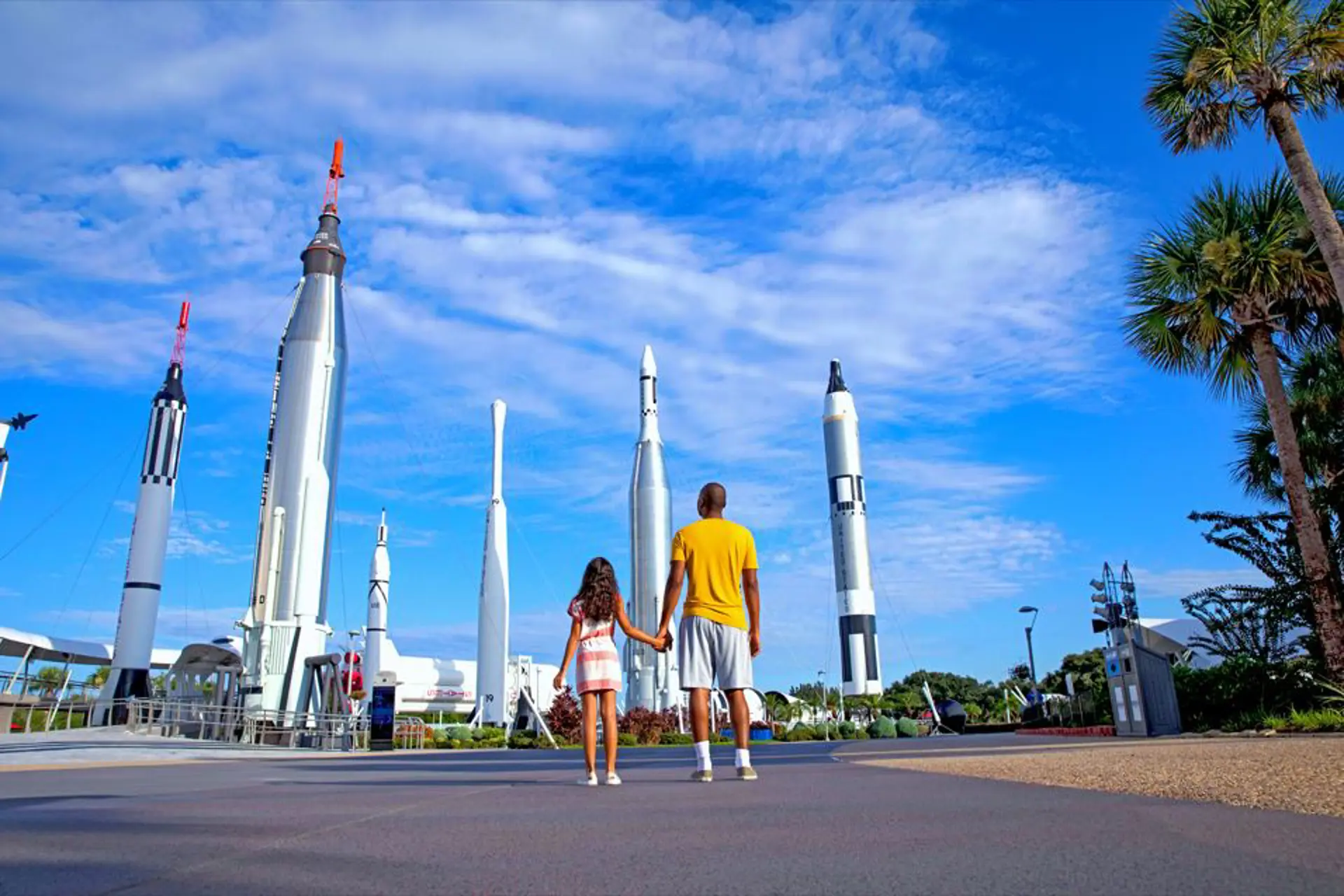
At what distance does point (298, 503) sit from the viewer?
104 ft

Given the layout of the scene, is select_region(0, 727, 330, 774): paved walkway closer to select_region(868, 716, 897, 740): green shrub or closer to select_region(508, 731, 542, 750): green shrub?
select_region(508, 731, 542, 750): green shrub

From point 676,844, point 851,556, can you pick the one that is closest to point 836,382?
point 851,556

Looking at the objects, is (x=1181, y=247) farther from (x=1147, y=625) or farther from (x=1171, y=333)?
(x=1147, y=625)

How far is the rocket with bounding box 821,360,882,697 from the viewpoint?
46.4m

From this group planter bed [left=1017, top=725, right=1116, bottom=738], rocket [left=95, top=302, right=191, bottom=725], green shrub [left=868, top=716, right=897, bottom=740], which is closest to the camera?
planter bed [left=1017, top=725, right=1116, bottom=738]

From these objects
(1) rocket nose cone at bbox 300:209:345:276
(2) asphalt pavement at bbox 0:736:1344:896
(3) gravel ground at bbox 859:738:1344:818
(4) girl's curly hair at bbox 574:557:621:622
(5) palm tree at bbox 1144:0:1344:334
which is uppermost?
(1) rocket nose cone at bbox 300:209:345:276

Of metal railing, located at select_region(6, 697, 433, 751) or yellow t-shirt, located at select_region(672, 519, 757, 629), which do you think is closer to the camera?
yellow t-shirt, located at select_region(672, 519, 757, 629)

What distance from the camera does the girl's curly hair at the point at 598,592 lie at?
247 inches

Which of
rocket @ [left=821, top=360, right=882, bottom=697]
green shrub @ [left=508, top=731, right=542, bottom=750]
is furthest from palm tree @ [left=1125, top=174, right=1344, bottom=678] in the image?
rocket @ [left=821, top=360, right=882, bottom=697]

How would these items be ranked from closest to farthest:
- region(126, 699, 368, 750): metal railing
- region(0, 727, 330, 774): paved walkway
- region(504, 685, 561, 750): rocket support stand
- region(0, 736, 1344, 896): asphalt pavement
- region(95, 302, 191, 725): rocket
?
region(0, 736, 1344, 896): asphalt pavement
region(0, 727, 330, 774): paved walkway
region(126, 699, 368, 750): metal railing
region(504, 685, 561, 750): rocket support stand
region(95, 302, 191, 725): rocket

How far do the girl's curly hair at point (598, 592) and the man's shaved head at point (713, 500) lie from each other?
751 millimetres

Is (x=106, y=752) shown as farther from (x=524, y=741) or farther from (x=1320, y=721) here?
(x=1320, y=721)

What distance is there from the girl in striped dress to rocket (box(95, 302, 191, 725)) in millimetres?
35350

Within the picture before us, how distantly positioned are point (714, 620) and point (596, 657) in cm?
78
